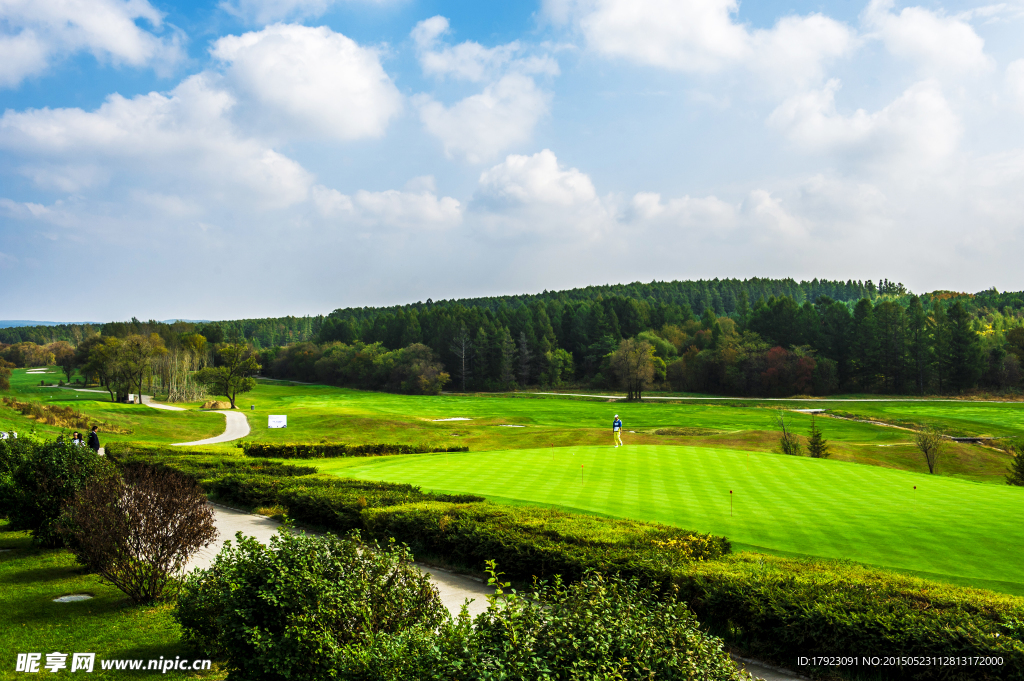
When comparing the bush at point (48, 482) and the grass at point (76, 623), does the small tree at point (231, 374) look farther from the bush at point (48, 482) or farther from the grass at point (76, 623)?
the grass at point (76, 623)

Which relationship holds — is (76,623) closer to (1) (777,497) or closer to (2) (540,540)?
(2) (540,540)

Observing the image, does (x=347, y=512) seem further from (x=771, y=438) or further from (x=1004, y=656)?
(x=771, y=438)

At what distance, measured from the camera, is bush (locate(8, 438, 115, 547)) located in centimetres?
1271

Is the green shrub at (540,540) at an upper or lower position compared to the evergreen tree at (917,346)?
lower

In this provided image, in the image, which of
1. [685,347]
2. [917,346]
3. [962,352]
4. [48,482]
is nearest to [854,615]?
[48,482]

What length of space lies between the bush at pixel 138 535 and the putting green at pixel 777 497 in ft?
29.6

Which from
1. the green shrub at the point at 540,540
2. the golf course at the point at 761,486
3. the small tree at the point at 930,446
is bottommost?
the small tree at the point at 930,446

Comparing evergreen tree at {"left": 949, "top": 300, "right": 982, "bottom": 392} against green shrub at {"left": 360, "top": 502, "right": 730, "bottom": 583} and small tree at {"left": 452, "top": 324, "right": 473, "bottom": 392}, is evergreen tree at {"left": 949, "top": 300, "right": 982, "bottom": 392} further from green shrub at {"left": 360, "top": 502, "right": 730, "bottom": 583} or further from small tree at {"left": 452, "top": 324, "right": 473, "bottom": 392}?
green shrub at {"left": 360, "top": 502, "right": 730, "bottom": 583}

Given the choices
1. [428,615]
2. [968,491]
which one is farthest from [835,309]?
[428,615]

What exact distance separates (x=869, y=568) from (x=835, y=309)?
374ft

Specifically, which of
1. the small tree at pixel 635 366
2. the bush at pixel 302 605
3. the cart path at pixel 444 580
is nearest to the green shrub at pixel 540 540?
the cart path at pixel 444 580

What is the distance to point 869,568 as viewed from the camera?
10523mm

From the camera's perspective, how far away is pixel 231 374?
81.9 m

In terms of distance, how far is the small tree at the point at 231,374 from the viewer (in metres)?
81.6
